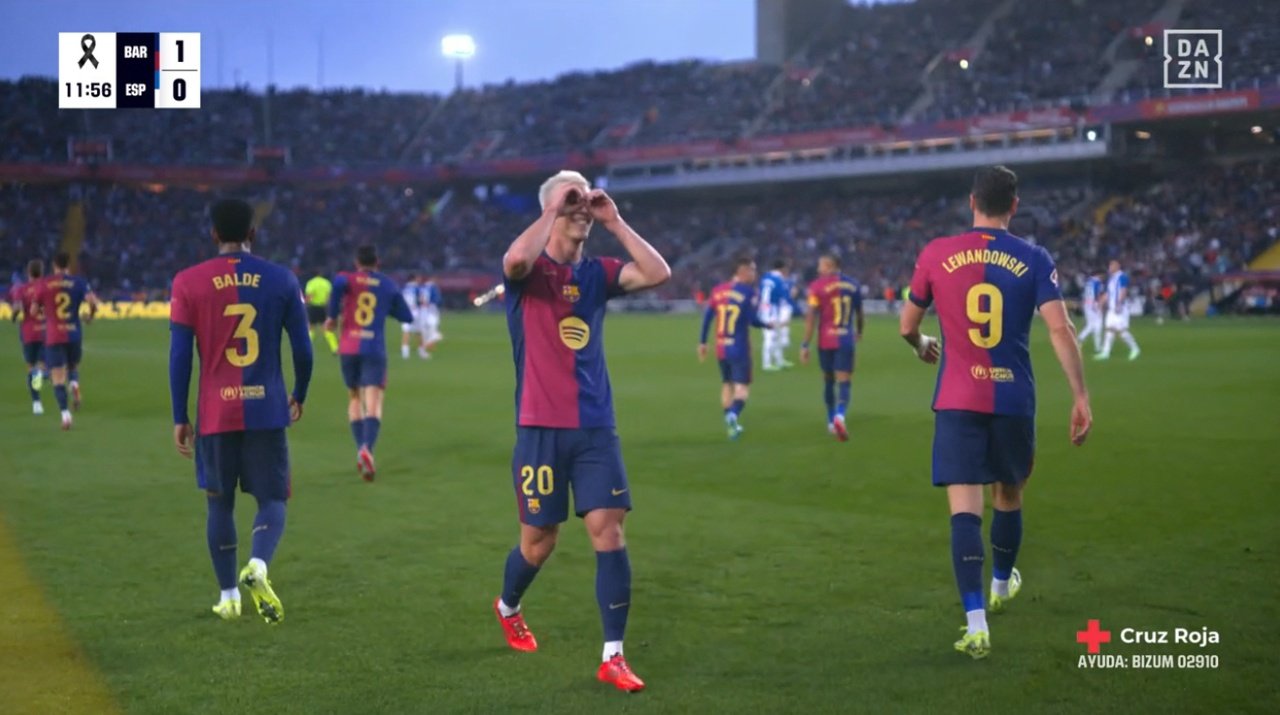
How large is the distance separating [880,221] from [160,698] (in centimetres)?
5908

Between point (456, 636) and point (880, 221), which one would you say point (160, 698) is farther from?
point (880, 221)

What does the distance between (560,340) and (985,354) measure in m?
2.15

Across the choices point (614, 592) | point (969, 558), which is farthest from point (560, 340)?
point (969, 558)

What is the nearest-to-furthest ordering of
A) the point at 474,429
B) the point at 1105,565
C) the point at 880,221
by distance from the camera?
the point at 1105,565, the point at 474,429, the point at 880,221

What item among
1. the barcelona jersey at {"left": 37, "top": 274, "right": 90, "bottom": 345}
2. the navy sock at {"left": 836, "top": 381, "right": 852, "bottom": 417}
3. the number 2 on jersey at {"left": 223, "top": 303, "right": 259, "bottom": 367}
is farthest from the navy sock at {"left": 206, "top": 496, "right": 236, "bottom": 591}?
the barcelona jersey at {"left": 37, "top": 274, "right": 90, "bottom": 345}

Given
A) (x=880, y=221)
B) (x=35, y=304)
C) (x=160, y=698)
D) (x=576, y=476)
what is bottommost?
(x=160, y=698)

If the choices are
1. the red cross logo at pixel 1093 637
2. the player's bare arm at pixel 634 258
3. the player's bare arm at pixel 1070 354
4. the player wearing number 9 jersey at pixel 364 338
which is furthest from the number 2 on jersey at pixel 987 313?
the player wearing number 9 jersey at pixel 364 338

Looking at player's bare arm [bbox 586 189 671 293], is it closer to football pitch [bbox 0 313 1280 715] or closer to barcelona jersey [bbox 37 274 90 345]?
football pitch [bbox 0 313 1280 715]

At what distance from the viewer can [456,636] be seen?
6.62 metres

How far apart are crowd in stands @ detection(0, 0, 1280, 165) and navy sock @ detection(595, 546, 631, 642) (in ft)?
163

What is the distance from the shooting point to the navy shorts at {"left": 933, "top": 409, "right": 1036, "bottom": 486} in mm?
6348

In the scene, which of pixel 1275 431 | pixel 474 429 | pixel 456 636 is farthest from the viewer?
pixel 474 429

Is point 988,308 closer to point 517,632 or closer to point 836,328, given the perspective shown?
point 517,632

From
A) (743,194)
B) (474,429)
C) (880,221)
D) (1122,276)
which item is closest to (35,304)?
(474,429)
